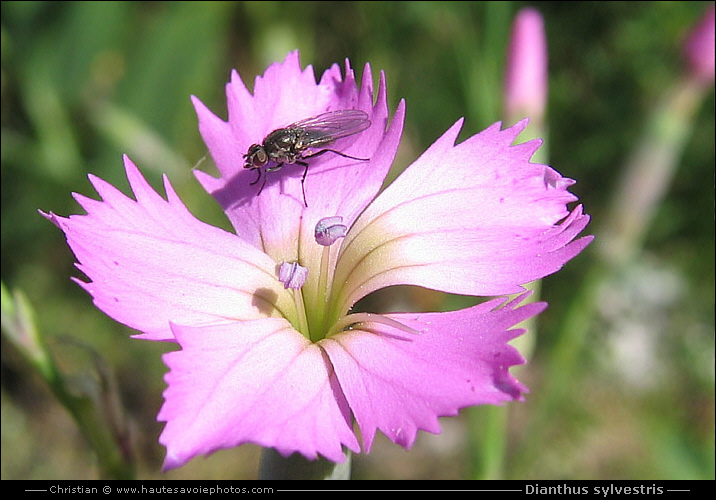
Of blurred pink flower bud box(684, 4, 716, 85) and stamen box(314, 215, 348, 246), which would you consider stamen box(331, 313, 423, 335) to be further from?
blurred pink flower bud box(684, 4, 716, 85)

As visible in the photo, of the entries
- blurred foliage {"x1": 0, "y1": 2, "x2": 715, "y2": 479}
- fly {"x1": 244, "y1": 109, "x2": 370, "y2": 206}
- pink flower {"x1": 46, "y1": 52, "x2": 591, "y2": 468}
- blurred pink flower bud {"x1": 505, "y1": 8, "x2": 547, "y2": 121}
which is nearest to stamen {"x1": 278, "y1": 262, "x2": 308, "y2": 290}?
pink flower {"x1": 46, "y1": 52, "x2": 591, "y2": 468}

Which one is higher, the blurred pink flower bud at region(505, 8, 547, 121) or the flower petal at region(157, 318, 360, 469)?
the blurred pink flower bud at region(505, 8, 547, 121)

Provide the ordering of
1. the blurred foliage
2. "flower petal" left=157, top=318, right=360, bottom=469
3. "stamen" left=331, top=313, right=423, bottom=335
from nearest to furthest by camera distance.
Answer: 1. "flower petal" left=157, top=318, right=360, bottom=469
2. "stamen" left=331, top=313, right=423, bottom=335
3. the blurred foliage

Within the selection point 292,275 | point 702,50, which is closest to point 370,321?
point 292,275

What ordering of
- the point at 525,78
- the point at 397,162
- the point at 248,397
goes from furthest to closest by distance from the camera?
the point at 397,162 < the point at 525,78 < the point at 248,397

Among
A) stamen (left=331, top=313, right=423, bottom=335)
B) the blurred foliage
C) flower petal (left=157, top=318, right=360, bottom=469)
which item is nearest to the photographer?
flower petal (left=157, top=318, right=360, bottom=469)

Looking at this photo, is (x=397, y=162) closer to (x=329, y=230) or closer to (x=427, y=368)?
(x=329, y=230)

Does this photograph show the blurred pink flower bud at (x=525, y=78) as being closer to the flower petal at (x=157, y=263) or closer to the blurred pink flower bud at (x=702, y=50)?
the blurred pink flower bud at (x=702, y=50)
